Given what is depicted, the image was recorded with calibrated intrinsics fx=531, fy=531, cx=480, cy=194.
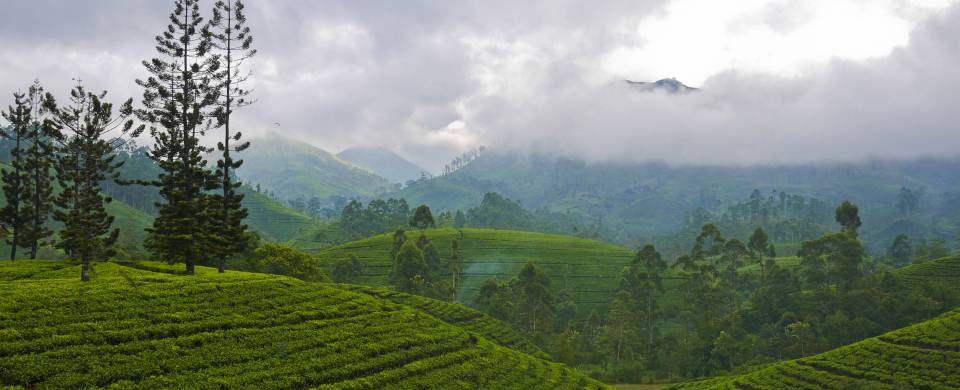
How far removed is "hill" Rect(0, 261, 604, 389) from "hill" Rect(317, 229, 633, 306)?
69.0 metres

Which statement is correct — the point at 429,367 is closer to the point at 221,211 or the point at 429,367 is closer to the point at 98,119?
the point at 221,211

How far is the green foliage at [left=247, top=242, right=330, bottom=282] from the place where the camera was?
67688 millimetres

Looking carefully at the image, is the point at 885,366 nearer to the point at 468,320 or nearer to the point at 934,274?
the point at 468,320

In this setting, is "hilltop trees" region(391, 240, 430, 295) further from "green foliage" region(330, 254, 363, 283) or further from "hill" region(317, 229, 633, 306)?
"hill" region(317, 229, 633, 306)

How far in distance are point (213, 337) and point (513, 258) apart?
110m

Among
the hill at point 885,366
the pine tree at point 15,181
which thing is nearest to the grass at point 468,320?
the hill at point 885,366

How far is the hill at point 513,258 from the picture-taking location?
120125 mm

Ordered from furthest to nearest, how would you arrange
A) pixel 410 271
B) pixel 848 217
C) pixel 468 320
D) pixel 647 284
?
pixel 647 284 < pixel 848 217 < pixel 410 271 < pixel 468 320

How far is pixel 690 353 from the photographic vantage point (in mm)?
82125

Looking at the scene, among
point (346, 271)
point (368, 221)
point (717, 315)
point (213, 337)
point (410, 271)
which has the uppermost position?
point (368, 221)

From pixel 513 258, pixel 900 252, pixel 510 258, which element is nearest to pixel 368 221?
pixel 510 258

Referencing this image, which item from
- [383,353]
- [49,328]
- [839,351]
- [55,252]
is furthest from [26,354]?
[55,252]

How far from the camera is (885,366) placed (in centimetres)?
5562

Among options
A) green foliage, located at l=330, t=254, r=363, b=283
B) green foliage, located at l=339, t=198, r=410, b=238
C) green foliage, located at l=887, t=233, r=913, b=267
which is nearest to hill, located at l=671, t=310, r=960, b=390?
green foliage, located at l=330, t=254, r=363, b=283
